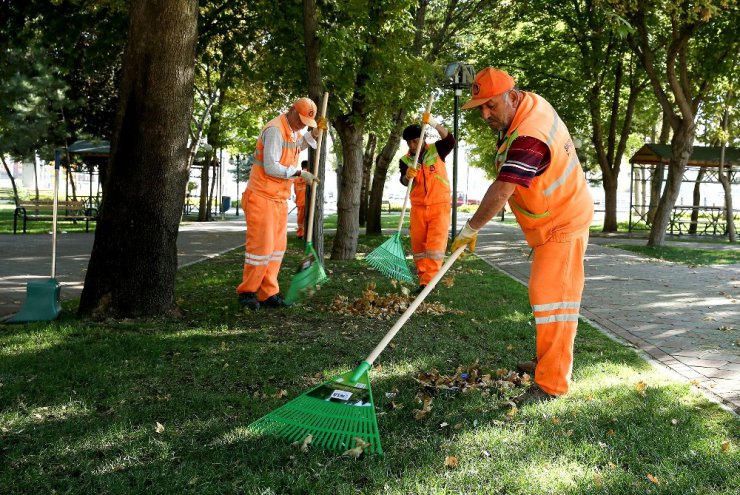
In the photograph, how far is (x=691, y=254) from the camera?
1440 cm

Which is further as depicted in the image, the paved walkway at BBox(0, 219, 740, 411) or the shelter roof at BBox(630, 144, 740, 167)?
the shelter roof at BBox(630, 144, 740, 167)

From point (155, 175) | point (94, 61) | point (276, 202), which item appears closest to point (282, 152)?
point (276, 202)

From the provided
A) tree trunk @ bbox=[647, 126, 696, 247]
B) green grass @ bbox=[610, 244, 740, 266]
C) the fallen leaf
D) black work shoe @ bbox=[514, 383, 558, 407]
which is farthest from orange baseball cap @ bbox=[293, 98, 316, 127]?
tree trunk @ bbox=[647, 126, 696, 247]

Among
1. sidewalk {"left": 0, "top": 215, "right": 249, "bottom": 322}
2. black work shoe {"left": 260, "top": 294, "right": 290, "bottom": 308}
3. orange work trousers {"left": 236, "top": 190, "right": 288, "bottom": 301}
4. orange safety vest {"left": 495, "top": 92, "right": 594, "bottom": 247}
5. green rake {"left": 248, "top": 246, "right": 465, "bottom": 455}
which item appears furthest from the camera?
sidewalk {"left": 0, "top": 215, "right": 249, "bottom": 322}

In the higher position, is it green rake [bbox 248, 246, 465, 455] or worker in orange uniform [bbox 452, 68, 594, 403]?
worker in orange uniform [bbox 452, 68, 594, 403]

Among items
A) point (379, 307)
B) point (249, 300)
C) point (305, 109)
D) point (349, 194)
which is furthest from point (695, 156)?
point (249, 300)

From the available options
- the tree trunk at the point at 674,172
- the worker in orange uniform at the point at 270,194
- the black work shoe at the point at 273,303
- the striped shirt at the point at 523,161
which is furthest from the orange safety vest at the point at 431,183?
the tree trunk at the point at 674,172

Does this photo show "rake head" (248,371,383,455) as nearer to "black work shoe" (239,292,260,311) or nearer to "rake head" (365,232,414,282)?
"black work shoe" (239,292,260,311)

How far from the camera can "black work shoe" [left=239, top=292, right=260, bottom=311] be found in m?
6.61

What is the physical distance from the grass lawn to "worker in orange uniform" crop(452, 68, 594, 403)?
9.90m

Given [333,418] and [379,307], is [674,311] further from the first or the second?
[333,418]

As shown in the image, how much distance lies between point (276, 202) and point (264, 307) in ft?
3.59

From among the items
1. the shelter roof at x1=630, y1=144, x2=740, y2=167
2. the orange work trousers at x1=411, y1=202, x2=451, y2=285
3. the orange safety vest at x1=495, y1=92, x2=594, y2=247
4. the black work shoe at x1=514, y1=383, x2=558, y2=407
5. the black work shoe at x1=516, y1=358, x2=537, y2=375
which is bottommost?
the black work shoe at x1=514, y1=383, x2=558, y2=407

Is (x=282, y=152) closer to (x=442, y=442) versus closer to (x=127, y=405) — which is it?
(x=127, y=405)
